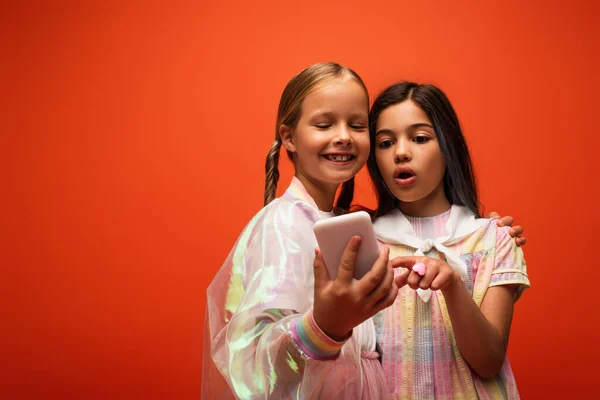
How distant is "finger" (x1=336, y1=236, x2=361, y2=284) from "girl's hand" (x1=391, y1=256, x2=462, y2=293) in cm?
15

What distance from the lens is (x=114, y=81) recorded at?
7.24 ft

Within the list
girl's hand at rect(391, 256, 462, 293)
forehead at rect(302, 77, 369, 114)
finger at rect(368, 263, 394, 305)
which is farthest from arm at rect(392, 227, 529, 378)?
forehead at rect(302, 77, 369, 114)

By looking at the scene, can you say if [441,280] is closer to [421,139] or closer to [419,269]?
[419,269]

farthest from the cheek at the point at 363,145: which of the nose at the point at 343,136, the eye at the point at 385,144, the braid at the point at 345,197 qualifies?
the braid at the point at 345,197

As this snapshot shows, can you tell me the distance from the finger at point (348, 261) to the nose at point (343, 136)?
1.18ft

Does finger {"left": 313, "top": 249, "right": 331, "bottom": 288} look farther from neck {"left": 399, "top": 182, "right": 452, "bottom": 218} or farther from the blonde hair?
neck {"left": 399, "top": 182, "right": 452, "bottom": 218}

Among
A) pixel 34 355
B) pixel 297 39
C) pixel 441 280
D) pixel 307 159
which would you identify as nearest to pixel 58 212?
pixel 34 355

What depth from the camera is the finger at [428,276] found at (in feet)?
3.28

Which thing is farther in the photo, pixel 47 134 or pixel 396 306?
pixel 47 134

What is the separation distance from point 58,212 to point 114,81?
1.50ft

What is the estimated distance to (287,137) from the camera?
4.35 ft

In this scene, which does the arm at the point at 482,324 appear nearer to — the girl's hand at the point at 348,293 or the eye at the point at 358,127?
the girl's hand at the point at 348,293

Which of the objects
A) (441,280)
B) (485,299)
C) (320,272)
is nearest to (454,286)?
(441,280)

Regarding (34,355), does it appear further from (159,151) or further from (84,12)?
(84,12)
